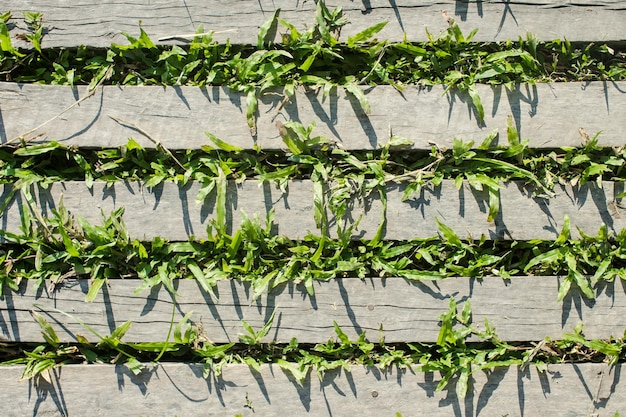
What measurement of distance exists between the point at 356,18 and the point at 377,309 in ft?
4.25

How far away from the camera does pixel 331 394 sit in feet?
8.55

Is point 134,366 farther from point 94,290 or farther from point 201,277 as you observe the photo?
point 201,277

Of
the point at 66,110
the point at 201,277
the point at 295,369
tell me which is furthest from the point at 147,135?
the point at 295,369

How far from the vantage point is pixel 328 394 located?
2607 millimetres

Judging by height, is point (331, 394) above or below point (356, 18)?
below

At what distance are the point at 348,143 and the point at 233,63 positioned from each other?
62 centimetres

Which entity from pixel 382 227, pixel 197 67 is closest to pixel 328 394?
pixel 382 227

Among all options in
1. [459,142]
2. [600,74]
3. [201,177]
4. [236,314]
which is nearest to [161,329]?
[236,314]

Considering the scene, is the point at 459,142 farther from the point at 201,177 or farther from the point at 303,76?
the point at 201,177

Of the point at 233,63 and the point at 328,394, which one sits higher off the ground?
the point at 233,63

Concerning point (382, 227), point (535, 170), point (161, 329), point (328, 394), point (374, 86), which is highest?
point (374, 86)

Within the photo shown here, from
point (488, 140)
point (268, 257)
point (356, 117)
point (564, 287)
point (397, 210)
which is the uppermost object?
point (356, 117)

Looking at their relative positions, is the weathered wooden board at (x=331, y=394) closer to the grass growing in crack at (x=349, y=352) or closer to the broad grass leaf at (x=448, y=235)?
the grass growing in crack at (x=349, y=352)

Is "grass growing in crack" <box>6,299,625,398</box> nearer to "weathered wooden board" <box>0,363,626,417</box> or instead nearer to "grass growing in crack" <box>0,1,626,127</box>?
"weathered wooden board" <box>0,363,626,417</box>
